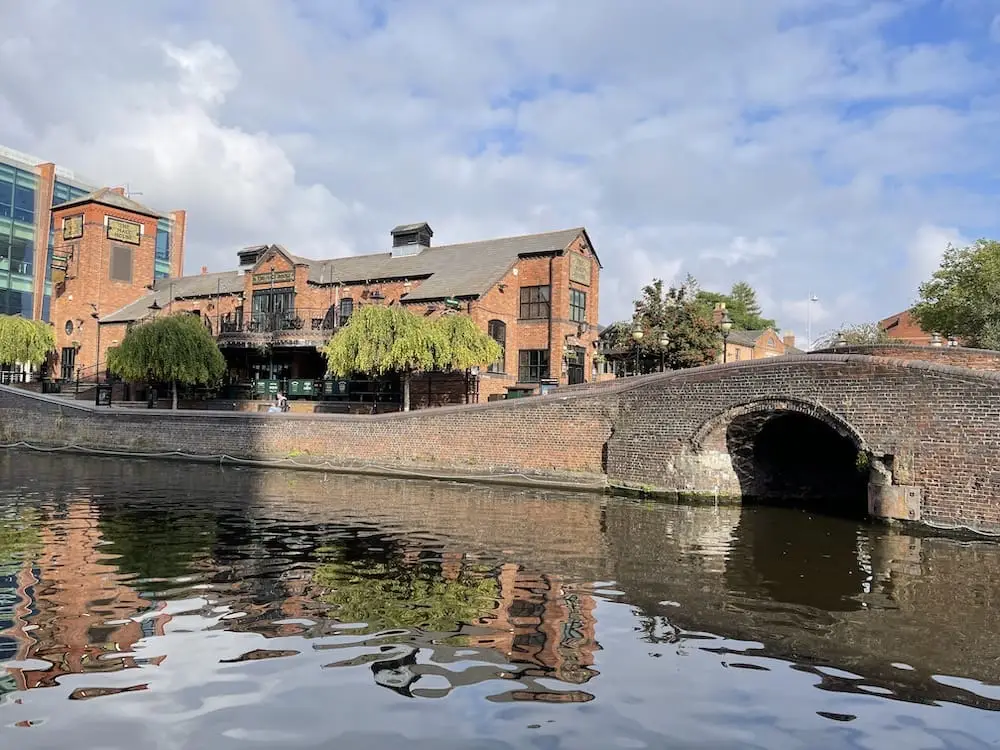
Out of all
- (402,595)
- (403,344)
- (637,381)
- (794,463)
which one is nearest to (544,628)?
(402,595)

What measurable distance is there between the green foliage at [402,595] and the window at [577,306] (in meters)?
24.6

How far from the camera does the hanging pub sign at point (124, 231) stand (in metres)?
43.9

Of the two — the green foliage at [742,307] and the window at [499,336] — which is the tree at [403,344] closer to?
the window at [499,336]

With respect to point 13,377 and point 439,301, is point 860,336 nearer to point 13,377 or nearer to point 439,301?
point 439,301

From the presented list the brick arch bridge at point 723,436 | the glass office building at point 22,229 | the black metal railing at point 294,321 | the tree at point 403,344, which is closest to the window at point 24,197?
the glass office building at point 22,229

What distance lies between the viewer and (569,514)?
50.4ft

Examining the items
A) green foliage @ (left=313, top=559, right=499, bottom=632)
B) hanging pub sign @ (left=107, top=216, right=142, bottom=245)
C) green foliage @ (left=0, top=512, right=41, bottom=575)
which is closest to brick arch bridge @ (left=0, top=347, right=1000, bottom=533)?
green foliage @ (left=313, top=559, right=499, bottom=632)

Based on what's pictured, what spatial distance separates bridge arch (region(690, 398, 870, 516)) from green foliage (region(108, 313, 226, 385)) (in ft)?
70.6

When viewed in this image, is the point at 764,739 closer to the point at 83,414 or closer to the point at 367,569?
the point at 367,569

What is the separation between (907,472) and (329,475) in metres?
15.7

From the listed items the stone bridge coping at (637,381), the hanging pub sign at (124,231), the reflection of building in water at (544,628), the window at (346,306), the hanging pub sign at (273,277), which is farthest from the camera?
the hanging pub sign at (124,231)

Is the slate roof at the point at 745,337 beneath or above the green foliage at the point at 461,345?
above

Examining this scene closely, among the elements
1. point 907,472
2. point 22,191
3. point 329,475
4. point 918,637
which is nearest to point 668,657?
point 918,637

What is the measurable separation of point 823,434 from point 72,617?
17.0 m
